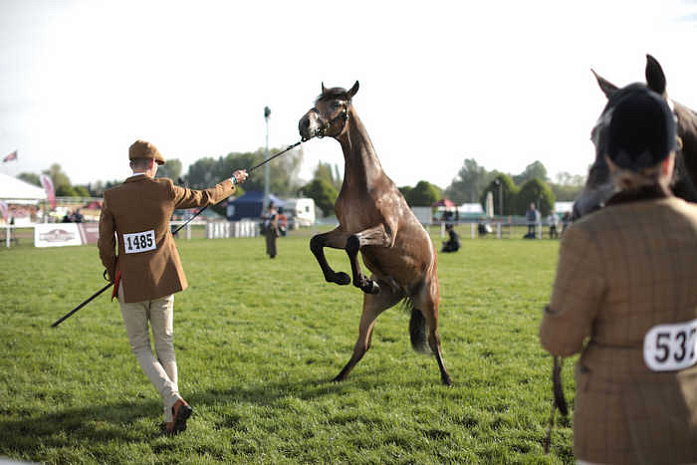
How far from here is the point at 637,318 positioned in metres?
1.53

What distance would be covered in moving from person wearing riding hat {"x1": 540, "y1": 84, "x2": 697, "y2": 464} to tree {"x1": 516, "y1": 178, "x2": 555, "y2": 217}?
52.7 metres

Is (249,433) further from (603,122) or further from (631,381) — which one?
(603,122)

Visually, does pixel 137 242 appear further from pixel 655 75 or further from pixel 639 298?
pixel 655 75

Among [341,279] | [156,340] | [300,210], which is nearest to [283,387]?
[156,340]

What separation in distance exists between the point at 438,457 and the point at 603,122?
8.30 feet

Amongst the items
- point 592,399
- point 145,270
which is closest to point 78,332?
point 145,270

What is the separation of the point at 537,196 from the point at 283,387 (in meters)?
51.6

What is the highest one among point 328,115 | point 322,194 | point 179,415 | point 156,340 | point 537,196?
point 322,194

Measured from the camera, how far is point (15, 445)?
11.9ft

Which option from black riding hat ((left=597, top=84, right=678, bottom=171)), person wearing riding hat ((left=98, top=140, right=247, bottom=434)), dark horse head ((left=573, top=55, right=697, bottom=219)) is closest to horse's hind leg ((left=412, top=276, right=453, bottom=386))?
person wearing riding hat ((left=98, top=140, right=247, bottom=434))

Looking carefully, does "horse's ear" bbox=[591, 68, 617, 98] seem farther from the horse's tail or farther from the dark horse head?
the horse's tail

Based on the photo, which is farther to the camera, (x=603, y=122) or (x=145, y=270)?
(x=145, y=270)

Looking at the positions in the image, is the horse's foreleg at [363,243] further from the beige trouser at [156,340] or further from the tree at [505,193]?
the tree at [505,193]

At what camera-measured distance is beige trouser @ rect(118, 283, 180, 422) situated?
149 inches
